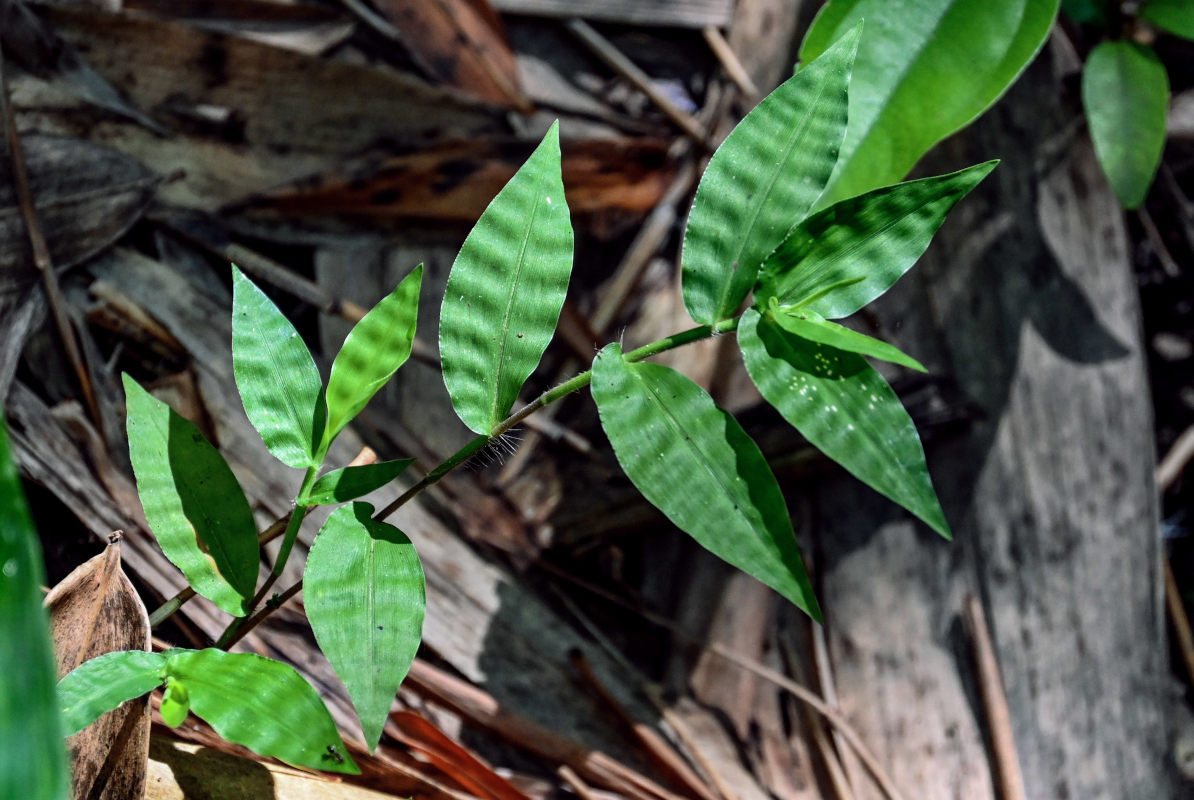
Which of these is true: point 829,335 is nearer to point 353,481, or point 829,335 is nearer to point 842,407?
point 842,407

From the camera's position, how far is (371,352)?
63 centimetres

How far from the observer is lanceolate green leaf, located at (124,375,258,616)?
0.63m

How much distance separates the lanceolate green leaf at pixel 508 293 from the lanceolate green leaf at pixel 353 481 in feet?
0.22

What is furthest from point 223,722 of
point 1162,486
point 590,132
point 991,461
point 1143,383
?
point 1162,486

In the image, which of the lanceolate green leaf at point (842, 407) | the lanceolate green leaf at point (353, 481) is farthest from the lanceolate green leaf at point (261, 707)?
the lanceolate green leaf at point (842, 407)

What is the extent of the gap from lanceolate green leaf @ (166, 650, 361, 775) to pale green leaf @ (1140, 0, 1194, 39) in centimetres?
125

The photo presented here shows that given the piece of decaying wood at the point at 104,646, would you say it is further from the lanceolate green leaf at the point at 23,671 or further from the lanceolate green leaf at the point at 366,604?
the lanceolate green leaf at the point at 23,671

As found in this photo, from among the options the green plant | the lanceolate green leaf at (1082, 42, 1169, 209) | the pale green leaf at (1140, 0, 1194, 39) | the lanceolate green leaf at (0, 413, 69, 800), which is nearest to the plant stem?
the green plant

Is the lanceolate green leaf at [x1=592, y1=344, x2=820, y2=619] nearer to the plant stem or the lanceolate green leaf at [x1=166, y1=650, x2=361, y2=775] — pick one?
the plant stem

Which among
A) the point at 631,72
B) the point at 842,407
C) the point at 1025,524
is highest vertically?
the point at 631,72

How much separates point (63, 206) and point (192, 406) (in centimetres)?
27

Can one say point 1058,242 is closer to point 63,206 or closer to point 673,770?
point 673,770

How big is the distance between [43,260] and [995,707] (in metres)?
1.19

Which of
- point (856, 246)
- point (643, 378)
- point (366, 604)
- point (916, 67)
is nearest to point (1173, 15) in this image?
point (916, 67)
